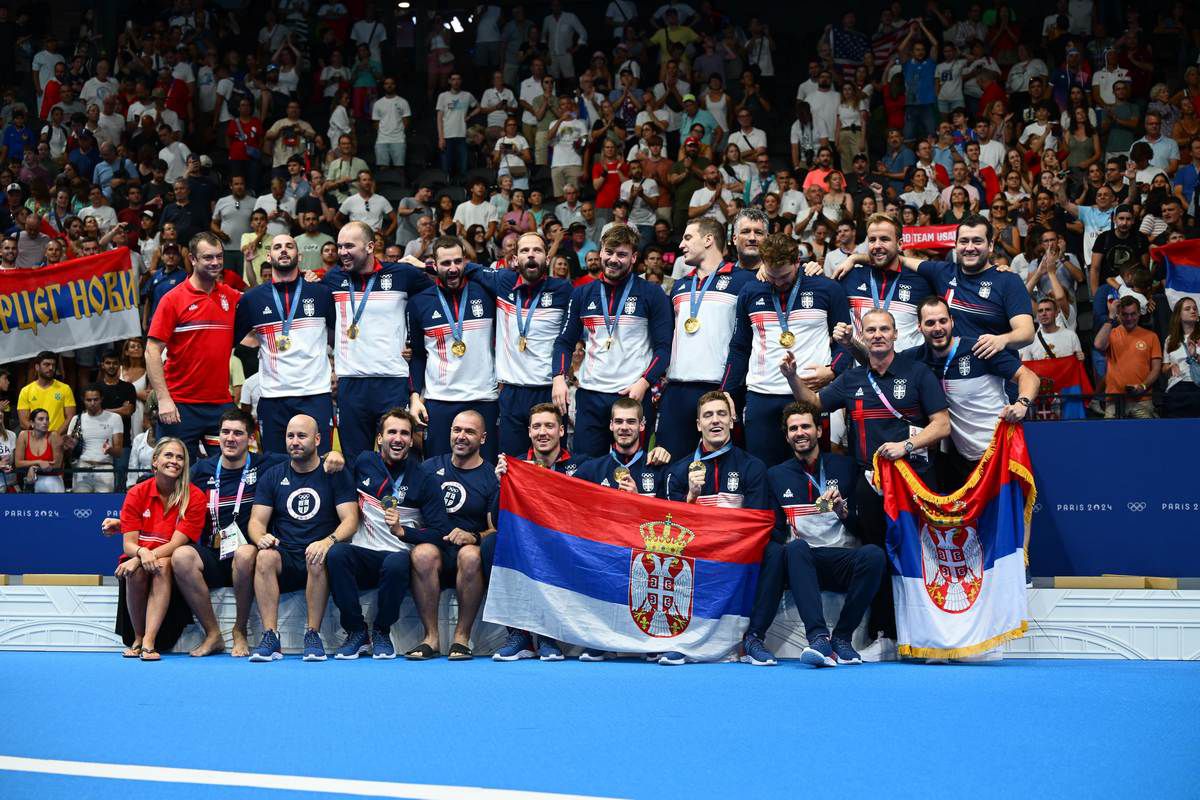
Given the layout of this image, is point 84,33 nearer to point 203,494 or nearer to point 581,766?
point 203,494

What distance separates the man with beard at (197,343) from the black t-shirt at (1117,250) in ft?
26.3

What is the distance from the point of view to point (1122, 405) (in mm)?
8969

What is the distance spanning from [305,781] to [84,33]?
1908 cm

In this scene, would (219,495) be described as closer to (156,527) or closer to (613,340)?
(156,527)

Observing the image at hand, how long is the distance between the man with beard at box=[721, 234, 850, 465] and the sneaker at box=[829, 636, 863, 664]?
50.4 inches

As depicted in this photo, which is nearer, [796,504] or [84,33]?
[796,504]

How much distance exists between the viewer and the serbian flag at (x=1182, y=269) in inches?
431

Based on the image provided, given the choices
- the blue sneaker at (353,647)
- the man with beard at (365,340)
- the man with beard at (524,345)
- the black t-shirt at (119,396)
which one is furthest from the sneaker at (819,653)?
the black t-shirt at (119,396)

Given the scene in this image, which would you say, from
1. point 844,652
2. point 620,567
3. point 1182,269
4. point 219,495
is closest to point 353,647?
point 219,495

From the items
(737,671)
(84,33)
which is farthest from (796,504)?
(84,33)

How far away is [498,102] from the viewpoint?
57.5ft

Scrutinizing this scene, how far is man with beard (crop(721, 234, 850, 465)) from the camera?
815 cm

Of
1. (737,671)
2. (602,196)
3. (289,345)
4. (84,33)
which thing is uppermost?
(84,33)

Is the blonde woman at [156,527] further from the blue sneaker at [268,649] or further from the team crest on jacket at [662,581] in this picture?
the team crest on jacket at [662,581]
